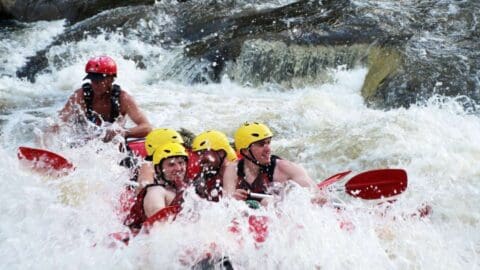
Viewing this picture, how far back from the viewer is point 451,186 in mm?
5875

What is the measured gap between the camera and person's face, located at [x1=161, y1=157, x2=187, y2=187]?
466 cm

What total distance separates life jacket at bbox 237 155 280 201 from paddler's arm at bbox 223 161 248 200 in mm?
37

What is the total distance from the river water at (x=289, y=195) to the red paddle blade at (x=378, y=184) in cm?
11

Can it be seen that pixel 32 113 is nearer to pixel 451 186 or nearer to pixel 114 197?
pixel 114 197

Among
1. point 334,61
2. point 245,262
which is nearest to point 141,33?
point 334,61

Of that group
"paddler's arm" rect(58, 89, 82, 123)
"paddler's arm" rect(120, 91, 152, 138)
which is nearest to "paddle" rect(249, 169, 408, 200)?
"paddler's arm" rect(120, 91, 152, 138)

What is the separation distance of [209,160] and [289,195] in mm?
973

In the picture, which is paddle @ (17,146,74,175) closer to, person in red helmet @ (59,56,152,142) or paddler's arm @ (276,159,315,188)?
person in red helmet @ (59,56,152,142)

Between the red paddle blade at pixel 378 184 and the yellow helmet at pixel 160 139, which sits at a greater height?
the yellow helmet at pixel 160 139

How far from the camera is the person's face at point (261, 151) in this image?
4.95 m

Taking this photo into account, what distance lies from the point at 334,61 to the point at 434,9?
7.50 feet

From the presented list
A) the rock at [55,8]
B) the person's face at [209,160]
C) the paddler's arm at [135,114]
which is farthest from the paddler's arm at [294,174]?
the rock at [55,8]

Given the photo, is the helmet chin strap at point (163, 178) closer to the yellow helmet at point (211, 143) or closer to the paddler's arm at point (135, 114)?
the yellow helmet at point (211, 143)

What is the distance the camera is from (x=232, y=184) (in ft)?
16.3
